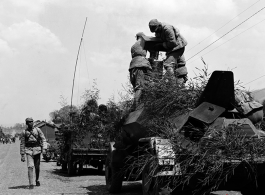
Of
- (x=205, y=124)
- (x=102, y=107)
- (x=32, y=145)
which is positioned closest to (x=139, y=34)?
(x=32, y=145)

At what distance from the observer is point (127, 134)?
8883 millimetres

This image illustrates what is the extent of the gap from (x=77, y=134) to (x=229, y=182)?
29.9 ft

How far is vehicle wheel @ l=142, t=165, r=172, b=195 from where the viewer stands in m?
6.29

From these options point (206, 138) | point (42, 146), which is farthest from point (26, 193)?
point (206, 138)

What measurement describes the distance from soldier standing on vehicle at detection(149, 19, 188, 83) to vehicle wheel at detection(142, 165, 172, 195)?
268 centimetres

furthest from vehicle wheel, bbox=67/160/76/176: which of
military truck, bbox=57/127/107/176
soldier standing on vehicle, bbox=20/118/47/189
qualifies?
soldier standing on vehicle, bbox=20/118/47/189

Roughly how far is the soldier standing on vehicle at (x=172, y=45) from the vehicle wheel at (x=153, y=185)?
2.68 meters

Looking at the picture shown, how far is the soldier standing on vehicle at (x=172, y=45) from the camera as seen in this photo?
9.13m

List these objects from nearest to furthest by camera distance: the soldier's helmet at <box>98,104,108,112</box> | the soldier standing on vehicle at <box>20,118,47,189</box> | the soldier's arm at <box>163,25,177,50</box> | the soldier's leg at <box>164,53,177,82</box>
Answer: the soldier's leg at <box>164,53,177,82</box> < the soldier's arm at <box>163,25,177,50</box> < the soldier standing on vehicle at <box>20,118,47,189</box> < the soldier's helmet at <box>98,104,108,112</box>

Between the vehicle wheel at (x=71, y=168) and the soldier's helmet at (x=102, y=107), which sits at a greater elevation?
the soldier's helmet at (x=102, y=107)

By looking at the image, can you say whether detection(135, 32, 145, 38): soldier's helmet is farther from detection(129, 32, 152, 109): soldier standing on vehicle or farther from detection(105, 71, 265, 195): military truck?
detection(105, 71, 265, 195): military truck

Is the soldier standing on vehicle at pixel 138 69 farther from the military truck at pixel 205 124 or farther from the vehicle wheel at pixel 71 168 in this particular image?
the vehicle wheel at pixel 71 168

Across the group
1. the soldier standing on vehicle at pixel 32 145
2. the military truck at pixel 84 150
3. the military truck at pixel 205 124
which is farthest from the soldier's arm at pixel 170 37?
the military truck at pixel 84 150

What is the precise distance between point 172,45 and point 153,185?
335 cm
